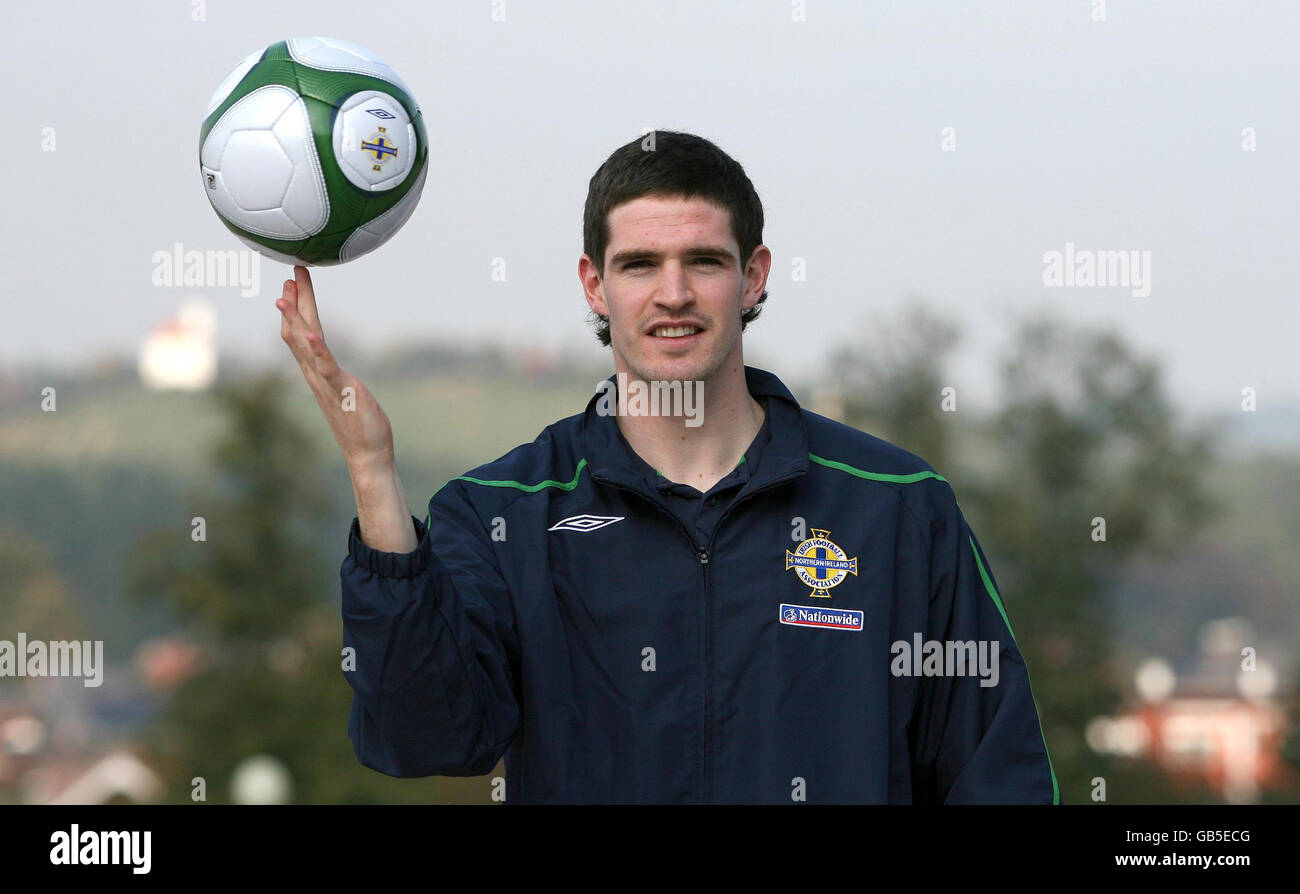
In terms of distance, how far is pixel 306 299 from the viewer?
12.8ft

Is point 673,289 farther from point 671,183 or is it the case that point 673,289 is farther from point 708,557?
point 708,557

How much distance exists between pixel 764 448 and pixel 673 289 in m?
0.59

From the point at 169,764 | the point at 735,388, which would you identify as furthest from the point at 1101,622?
the point at 735,388

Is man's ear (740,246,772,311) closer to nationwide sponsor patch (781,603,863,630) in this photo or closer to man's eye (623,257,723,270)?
man's eye (623,257,723,270)

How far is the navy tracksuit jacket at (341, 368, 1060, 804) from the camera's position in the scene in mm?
3930

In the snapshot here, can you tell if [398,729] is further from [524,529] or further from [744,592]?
[744,592]

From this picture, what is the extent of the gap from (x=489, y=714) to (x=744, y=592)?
2.67 feet

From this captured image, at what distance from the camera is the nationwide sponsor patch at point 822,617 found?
4078mm

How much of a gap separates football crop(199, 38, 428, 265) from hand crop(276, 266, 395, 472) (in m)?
0.47

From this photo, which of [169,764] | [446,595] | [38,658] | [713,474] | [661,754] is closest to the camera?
[446,595]

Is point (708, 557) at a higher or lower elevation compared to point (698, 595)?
higher

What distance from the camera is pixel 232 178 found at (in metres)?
4.24

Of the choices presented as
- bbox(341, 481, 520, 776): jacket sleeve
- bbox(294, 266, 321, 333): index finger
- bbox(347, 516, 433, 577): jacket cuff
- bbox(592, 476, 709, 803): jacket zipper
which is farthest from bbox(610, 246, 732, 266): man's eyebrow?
bbox(347, 516, 433, 577): jacket cuff

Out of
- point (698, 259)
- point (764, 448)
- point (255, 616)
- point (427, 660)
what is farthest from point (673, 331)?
point (255, 616)
